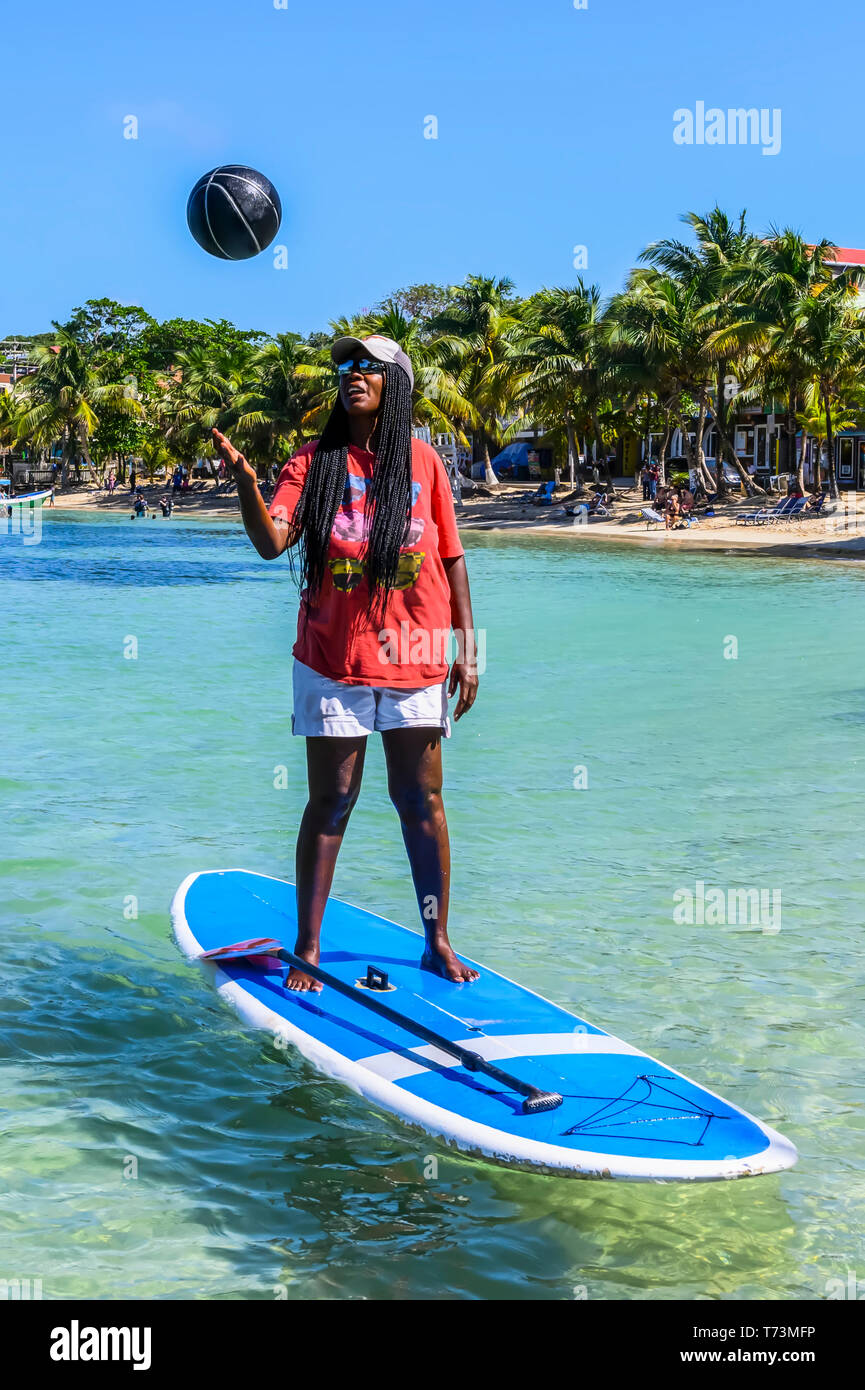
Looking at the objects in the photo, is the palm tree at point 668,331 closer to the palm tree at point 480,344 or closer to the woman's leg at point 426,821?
the palm tree at point 480,344

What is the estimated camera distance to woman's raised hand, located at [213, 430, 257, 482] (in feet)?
12.4

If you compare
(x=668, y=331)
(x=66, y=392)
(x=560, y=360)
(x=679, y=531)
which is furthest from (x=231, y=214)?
(x=66, y=392)

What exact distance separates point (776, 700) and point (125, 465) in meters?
71.7

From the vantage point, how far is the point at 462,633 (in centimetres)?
Answer: 437

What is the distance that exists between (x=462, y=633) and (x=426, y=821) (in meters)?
0.63

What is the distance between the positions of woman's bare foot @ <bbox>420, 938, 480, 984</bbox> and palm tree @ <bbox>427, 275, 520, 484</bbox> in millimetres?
46408

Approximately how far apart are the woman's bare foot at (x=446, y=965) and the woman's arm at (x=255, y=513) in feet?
4.73

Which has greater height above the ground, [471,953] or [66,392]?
[66,392]

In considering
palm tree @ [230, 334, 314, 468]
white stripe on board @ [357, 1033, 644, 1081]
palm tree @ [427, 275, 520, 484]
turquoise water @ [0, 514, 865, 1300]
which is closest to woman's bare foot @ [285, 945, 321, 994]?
turquoise water @ [0, 514, 865, 1300]

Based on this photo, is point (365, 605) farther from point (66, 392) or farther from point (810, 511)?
point (66, 392)

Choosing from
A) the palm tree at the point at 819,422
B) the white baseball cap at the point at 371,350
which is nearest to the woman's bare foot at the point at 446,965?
the white baseball cap at the point at 371,350

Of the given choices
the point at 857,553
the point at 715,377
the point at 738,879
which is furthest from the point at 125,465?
the point at 738,879

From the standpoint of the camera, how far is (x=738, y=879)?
262 inches

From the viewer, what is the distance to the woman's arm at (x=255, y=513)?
3.80 metres
